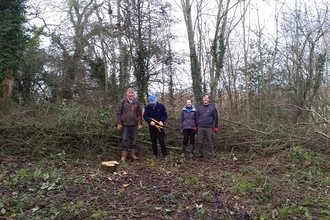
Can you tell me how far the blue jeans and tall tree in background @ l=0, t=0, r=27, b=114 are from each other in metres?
4.81

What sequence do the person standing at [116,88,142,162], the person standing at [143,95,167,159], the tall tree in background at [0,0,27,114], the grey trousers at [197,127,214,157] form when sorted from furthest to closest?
the tall tree in background at [0,0,27,114], the grey trousers at [197,127,214,157], the person standing at [143,95,167,159], the person standing at [116,88,142,162]

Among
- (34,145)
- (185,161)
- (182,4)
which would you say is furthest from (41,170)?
(182,4)

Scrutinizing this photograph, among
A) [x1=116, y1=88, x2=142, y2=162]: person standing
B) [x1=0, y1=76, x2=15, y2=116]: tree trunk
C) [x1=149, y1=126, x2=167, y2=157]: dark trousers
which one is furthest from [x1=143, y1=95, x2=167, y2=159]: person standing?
[x1=0, y1=76, x2=15, y2=116]: tree trunk

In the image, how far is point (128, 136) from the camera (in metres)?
7.37

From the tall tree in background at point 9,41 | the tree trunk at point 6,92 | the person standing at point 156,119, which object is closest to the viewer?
the person standing at point 156,119

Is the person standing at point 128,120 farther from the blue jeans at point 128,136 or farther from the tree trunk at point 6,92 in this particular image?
the tree trunk at point 6,92

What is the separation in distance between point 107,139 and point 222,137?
10.5 ft

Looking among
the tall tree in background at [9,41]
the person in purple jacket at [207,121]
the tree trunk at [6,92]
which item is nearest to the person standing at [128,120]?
the person in purple jacket at [207,121]

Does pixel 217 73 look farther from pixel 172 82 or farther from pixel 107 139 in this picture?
pixel 107 139

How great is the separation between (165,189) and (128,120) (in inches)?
97.7

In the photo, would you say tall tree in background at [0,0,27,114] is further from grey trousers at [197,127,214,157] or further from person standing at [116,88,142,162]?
grey trousers at [197,127,214,157]

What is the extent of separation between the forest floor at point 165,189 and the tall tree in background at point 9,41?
4.32m

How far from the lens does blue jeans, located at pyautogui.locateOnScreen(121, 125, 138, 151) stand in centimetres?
726

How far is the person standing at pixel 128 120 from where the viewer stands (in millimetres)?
7188
